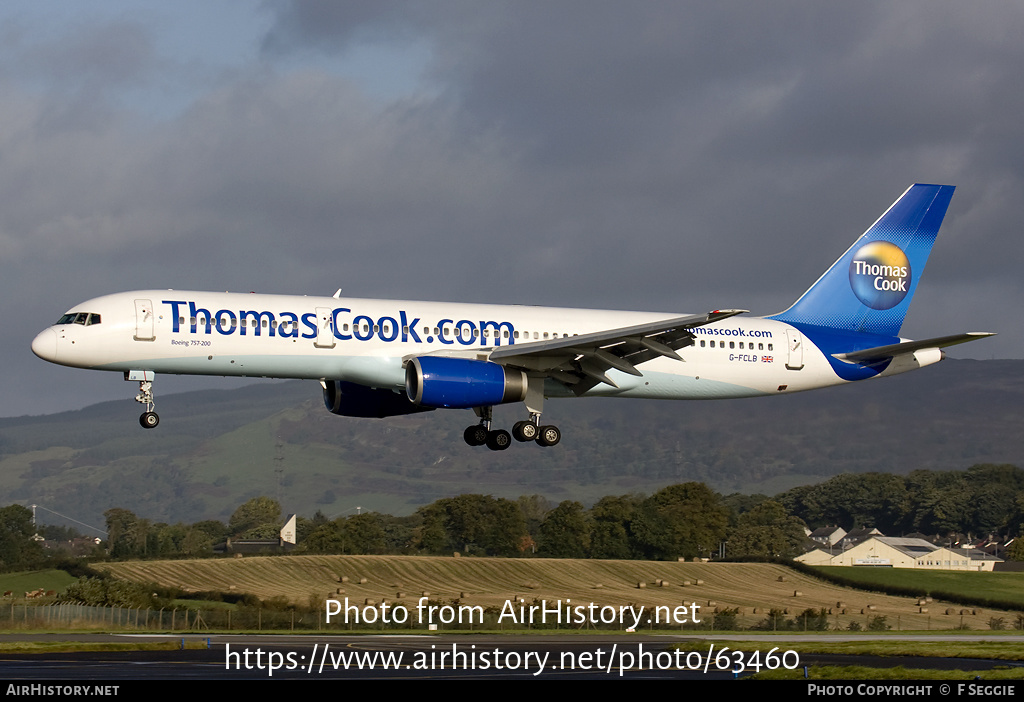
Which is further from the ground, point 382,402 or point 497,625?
point 382,402

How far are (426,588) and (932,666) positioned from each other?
42495 millimetres

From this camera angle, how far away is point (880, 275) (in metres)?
52.7

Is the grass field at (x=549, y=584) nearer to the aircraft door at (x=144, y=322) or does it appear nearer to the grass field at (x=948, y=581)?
the grass field at (x=948, y=581)

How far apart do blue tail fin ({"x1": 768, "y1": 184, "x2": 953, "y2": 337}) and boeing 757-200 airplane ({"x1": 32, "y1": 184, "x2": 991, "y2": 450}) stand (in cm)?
6

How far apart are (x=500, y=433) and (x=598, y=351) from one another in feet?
20.5

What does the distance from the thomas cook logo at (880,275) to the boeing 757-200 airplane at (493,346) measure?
0.19 ft

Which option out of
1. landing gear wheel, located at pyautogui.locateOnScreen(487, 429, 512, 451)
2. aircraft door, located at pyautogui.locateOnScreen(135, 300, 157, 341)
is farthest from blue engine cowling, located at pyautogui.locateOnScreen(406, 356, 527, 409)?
aircraft door, located at pyautogui.locateOnScreen(135, 300, 157, 341)

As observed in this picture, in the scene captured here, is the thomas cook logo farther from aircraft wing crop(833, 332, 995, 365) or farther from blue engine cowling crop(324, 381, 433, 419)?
blue engine cowling crop(324, 381, 433, 419)

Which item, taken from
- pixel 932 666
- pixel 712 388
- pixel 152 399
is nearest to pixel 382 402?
pixel 152 399

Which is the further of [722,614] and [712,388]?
[722,614]

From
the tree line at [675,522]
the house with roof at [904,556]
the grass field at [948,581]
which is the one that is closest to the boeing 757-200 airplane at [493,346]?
the grass field at [948,581]

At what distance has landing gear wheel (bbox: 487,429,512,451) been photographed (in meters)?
47.8
